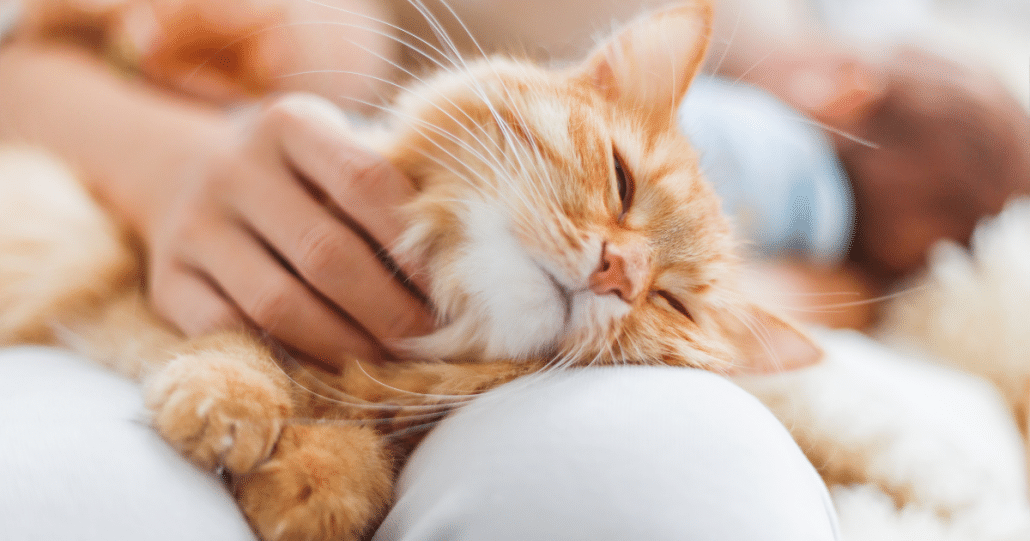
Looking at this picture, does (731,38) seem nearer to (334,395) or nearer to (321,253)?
(321,253)

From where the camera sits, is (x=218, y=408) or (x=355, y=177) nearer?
(x=218, y=408)

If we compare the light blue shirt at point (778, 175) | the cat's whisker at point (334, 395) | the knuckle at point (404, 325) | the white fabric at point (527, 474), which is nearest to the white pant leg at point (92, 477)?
the white fabric at point (527, 474)

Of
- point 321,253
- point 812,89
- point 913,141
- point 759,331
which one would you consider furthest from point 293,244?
point 913,141

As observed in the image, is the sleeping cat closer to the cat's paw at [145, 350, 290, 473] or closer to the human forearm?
the cat's paw at [145, 350, 290, 473]

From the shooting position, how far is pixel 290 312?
31.6 inches

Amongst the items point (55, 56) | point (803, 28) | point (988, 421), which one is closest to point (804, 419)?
point (988, 421)

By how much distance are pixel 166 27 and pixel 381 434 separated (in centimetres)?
88

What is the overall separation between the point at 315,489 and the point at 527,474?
10.9 inches

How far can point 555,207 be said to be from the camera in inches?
28.7

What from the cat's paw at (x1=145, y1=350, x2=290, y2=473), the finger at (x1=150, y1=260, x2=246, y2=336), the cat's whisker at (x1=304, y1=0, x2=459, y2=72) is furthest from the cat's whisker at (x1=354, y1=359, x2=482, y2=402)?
the cat's whisker at (x1=304, y1=0, x2=459, y2=72)

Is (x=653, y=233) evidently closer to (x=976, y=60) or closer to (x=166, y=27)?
(x=166, y=27)

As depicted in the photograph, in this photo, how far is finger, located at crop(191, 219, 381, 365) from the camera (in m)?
0.80

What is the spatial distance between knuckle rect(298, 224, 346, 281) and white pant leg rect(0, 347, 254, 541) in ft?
0.87

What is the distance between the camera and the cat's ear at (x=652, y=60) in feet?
2.88
